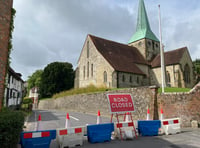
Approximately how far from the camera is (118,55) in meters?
29.0

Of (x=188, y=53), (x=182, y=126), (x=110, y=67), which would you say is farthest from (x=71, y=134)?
(x=188, y=53)

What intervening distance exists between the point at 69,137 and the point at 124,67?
21.1 metres

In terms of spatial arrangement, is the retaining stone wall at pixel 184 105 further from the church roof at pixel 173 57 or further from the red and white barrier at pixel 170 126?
the church roof at pixel 173 57

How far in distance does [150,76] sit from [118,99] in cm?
2695

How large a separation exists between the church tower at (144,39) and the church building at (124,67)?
0.27m

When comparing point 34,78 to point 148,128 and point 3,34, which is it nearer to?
point 3,34

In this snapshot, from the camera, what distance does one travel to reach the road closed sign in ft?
20.9

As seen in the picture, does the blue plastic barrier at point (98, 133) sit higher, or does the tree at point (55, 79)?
the tree at point (55, 79)

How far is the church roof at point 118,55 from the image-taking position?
25.4 metres

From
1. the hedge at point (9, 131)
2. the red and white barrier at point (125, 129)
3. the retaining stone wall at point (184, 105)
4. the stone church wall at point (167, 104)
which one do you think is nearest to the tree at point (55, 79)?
the stone church wall at point (167, 104)

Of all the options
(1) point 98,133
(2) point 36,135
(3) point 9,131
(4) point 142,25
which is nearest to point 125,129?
(1) point 98,133

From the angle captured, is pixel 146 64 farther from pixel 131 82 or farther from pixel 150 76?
pixel 131 82

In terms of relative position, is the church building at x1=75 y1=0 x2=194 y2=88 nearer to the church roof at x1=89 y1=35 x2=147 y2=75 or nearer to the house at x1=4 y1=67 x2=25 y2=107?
the church roof at x1=89 y1=35 x2=147 y2=75

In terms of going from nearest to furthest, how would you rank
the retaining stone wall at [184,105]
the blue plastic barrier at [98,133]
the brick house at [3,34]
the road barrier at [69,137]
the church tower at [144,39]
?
the road barrier at [69,137]
the blue plastic barrier at [98,133]
the brick house at [3,34]
the retaining stone wall at [184,105]
the church tower at [144,39]
